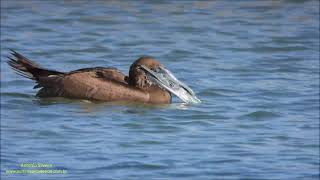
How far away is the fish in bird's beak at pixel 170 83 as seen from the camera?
1362 centimetres

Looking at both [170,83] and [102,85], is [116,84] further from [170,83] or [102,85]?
[170,83]

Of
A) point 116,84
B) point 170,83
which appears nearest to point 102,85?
point 116,84

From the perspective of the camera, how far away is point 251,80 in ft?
49.7

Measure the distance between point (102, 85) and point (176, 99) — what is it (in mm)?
1050

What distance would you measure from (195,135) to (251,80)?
3329 mm

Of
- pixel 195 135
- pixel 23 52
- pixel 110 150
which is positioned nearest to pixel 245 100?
pixel 195 135

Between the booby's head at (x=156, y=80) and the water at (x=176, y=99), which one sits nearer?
the water at (x=176, y=99)

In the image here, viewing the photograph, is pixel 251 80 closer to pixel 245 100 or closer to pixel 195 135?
pixel 245 100

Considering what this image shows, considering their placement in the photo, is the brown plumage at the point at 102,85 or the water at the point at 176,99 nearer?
the water at the point at 176,99

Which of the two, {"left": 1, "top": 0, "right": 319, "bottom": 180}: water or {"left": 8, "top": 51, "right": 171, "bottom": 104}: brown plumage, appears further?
{"left": 8, "top": 51, "right": 171, "bottom": 104}: brown plumage

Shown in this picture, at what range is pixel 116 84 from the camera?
535 inches

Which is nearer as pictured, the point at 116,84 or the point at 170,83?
the point at 116,84

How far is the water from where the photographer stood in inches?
430

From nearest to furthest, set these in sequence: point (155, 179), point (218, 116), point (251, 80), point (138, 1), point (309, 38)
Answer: point (155, 179) < point (218, 116) < point (251, 80) < point (309, 38) < point (138, 1)
